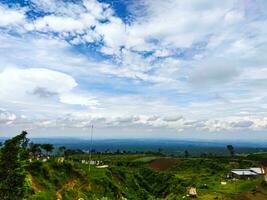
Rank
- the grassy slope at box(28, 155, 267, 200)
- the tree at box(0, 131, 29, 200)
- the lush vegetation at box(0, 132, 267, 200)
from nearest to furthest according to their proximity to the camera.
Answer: the tree at box(0, 131, 29, 200)
the lush vegetation at box(0, 132, 267, 200)
the grassy slope at box(28, 155, 267, 200)

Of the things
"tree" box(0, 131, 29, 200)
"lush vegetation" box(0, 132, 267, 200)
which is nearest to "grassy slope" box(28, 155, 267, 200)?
"lush vegetation" box(0, 132, 267, 200)

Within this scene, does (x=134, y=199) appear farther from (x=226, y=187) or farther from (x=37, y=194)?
(x=37, y=194)

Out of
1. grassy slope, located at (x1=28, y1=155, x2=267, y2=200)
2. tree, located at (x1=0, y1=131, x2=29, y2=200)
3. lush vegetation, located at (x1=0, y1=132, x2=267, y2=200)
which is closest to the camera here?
tree, located at (x1=0, y1=131, x2=29, y2=200)

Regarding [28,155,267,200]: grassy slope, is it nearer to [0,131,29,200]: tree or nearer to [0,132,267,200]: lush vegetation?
[0,132,267,200]: lush vegetation

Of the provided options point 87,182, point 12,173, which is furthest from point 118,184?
point 12,173

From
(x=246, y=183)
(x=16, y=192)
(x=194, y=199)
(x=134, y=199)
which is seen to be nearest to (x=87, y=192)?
(x=134, y=199)

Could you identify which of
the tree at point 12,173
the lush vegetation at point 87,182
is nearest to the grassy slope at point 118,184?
the lush vegetation at point 87,182

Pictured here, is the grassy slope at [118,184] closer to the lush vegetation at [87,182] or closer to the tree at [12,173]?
the lush vegetation at [87,182]

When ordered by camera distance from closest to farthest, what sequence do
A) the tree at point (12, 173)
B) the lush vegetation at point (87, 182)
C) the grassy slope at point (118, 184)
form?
1. the tree at point (12, 173)
2. the lush vegetation at point (87, 182)
3. the grassy slope at point (118, 184)

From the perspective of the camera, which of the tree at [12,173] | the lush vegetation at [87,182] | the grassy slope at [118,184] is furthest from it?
the grassy slope at [118,184]
